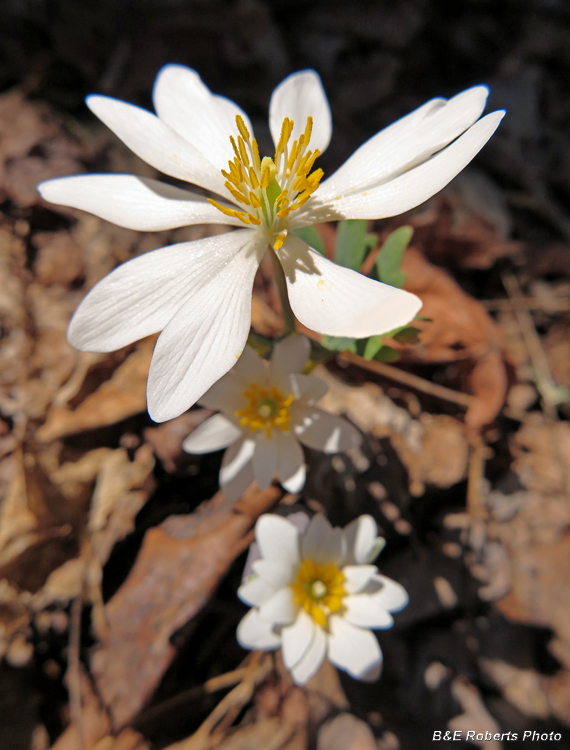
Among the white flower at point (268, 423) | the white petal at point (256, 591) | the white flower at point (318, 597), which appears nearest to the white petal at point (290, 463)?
the white flower at point (268, 423)

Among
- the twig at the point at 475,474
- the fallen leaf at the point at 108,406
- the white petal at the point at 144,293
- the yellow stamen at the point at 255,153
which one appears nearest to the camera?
the white petal at the point at 144,293

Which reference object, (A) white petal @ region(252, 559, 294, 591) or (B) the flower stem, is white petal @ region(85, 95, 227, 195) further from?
(A) white petal @ region(252, 559, 294, 591)

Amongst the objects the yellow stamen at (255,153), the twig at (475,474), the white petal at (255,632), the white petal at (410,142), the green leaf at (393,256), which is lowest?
the twig at (475,474)

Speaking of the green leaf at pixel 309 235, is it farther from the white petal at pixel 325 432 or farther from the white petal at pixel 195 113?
the white petal at pixel 325 432

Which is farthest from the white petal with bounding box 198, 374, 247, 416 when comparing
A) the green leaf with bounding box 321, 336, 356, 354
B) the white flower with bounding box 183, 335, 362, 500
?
the green leaf with bounding box 321, 336, 356, 354

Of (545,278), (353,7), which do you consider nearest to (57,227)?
(353,7)

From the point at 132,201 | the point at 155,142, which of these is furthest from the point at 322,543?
the point at 155,142

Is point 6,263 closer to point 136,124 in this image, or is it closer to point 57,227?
point 57,227
